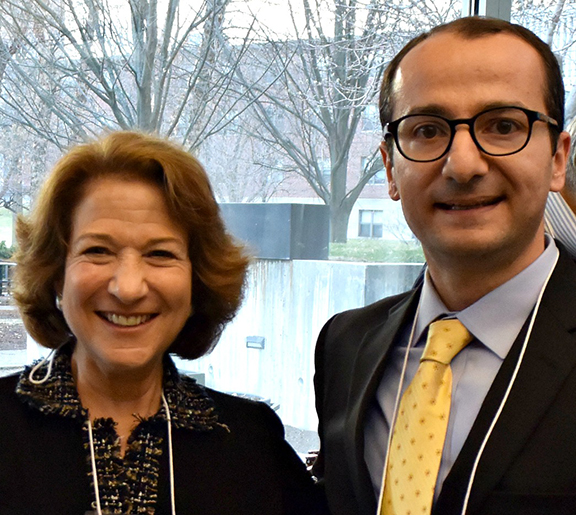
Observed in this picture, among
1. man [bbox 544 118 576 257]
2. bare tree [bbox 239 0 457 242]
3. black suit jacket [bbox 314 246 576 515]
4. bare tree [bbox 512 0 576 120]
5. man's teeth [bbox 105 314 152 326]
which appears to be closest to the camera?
black suit jacket [bbox 314 246 576 515]

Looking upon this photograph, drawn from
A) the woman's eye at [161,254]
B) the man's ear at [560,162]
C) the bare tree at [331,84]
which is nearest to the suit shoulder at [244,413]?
the woman's eye at [161,254]

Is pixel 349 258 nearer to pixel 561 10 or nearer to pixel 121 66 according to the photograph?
pixel 121 66

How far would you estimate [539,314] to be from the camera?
143cm

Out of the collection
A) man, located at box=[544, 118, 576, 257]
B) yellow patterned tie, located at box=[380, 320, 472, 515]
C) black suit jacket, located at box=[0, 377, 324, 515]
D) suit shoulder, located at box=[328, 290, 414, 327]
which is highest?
man, located at box=[544, 118, 576, 257]

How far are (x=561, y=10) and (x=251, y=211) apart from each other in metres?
1.69

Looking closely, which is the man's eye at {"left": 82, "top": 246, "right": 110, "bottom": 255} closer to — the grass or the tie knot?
the tie knot

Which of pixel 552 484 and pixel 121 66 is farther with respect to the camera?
pixel 121 66

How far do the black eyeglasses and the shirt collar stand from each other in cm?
24

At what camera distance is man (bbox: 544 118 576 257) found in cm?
170

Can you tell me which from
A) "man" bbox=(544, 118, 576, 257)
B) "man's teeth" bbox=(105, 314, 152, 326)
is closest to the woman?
"man's teeth" bbox=(105, 314, 152, 326)

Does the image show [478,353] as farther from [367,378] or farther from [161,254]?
[161,254]

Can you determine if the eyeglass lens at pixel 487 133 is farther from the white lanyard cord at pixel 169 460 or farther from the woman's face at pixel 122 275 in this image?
the white lanyard cord at pixel 169 460

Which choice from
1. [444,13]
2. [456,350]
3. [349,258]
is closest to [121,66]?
[349,258]

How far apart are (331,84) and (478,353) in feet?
5.72
